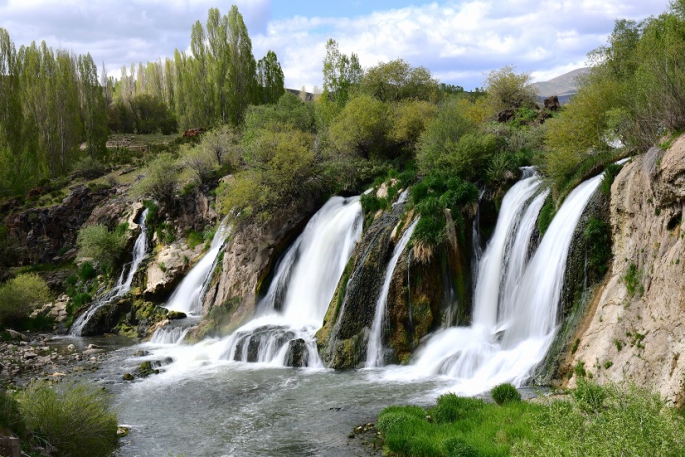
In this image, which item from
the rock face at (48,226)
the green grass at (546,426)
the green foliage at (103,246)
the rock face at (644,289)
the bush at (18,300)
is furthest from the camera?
A: the rock face at (48,226)

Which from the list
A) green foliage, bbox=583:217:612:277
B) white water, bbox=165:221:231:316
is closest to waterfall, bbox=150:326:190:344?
white water, bbox=165:221:231:316

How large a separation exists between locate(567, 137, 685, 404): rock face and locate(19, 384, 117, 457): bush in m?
10.7

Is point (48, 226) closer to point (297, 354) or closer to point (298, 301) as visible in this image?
point (298, 301)

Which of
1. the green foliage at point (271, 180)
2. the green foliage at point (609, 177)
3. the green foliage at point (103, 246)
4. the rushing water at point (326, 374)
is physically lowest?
the rushing water at point (326, 374)

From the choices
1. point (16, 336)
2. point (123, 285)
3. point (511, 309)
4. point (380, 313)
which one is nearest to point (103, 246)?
point (123, 285)

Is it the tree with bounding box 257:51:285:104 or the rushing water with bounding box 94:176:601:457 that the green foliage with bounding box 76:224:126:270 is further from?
the tree with bounding box 257:51:285:104

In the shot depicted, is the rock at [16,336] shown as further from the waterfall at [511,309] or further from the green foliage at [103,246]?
the waterfall at [511,309]

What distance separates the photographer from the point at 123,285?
106ft

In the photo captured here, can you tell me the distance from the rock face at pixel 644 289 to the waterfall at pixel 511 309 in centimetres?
145

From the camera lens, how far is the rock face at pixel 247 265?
82.0 ft

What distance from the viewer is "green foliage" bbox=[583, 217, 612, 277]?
14.7m

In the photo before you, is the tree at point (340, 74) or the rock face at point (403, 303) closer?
the rock face at point (403, 303)

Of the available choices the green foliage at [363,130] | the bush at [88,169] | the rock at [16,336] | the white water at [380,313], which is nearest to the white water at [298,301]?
the white water at [380,313]

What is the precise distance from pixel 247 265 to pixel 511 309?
13.5 metres
